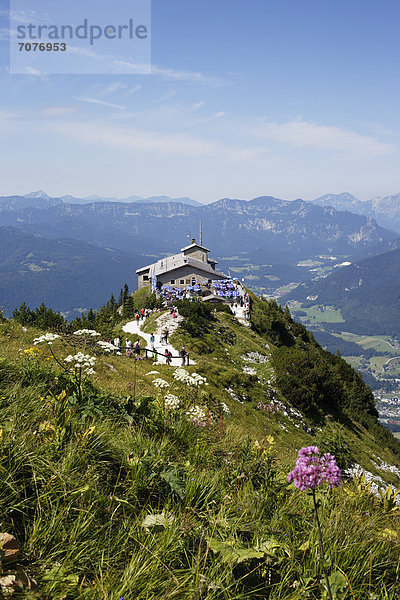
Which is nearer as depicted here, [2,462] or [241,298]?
[2,462]

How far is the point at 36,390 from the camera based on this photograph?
4965mm

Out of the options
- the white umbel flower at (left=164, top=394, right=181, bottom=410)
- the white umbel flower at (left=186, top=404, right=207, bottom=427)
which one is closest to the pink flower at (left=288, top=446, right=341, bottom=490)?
the white umbel flower at (left=186, top=404, right=207, bottom=427)

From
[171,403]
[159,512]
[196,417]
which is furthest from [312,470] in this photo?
[171,403]

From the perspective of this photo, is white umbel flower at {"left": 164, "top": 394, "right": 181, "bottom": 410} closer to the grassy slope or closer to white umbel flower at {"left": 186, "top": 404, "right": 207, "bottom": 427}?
white umbel flower at {"left": 186, "top": 404, "right": 207, "bottom": 427}

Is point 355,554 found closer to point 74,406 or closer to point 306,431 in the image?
point 74,406

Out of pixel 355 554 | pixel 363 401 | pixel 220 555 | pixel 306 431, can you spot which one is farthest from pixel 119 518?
pixel 363 401

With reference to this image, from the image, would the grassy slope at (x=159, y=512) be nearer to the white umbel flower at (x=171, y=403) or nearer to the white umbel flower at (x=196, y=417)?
the white umbel flower at (x=196, y=417)

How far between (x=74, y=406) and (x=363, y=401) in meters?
38.3

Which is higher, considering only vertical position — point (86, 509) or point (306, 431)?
point (86, 509)

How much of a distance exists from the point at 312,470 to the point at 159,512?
5.45 ft

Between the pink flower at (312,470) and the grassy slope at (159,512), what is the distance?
60 centimetres

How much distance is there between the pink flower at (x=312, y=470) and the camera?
275 cm

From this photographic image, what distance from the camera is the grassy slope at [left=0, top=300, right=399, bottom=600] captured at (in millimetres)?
2760

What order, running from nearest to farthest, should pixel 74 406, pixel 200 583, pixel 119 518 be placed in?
pixel 200 583 < pixel 119 518 < pixel 74 406
